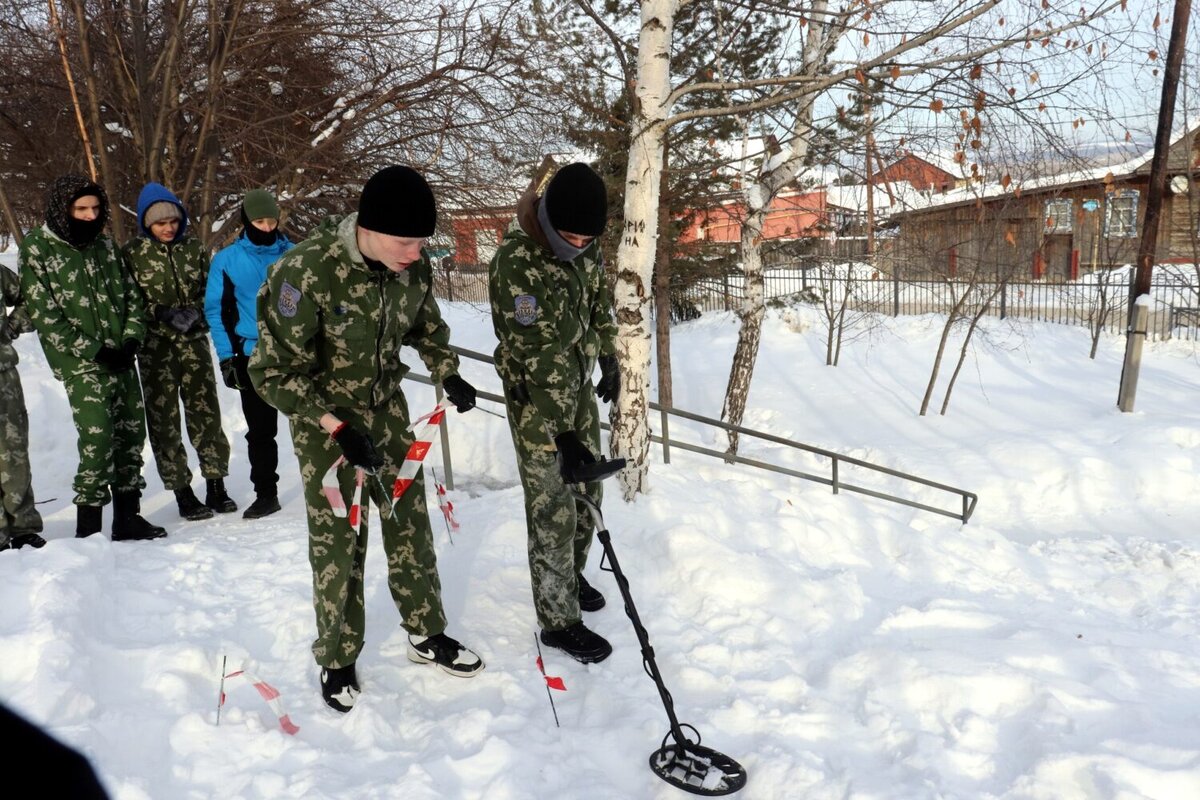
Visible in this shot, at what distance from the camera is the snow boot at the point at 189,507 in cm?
536

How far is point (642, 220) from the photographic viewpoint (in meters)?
5.39

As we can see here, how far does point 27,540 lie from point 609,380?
336 cm

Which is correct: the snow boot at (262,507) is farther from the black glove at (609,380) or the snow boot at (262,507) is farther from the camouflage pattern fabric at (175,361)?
the black glove at (609,380)

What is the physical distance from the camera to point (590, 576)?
443 centimetres

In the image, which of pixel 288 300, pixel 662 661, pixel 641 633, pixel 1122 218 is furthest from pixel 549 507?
pixel 1122 218

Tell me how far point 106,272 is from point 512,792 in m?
3.63

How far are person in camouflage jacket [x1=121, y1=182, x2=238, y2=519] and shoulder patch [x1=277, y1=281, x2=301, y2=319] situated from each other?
2395 mm

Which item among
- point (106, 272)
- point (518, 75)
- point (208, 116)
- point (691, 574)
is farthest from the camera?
point (518, 75)

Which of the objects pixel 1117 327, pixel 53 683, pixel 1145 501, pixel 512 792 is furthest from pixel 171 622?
pixel 1117 327

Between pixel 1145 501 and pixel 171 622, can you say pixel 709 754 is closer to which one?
pixel 171 622

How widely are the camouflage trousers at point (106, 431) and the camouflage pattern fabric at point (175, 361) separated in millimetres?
249

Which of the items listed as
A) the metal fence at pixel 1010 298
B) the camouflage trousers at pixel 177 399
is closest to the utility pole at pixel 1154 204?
the metal fence at pixel 1010 298

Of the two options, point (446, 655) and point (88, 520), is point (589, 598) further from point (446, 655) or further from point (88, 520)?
point (88, 520)

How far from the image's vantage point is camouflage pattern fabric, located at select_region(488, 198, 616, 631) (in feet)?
11.2
